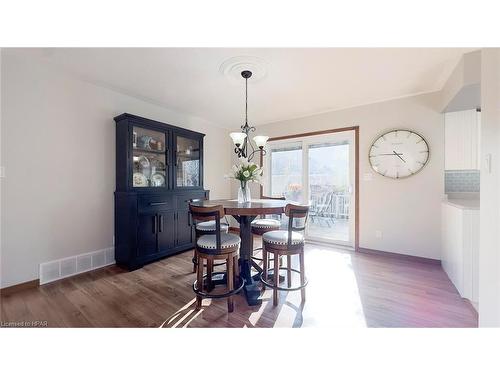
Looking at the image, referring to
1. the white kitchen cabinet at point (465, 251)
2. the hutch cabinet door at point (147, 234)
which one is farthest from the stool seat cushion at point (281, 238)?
the hutch cabinet door at point (147, 234)

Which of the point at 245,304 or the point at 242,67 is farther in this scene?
the point at 242,67

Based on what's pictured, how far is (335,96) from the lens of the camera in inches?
115

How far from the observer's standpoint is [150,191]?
Answer: 2.72m

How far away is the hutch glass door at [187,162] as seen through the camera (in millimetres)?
3175

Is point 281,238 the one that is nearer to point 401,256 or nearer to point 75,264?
point 401,256

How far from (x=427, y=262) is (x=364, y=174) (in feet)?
4.72

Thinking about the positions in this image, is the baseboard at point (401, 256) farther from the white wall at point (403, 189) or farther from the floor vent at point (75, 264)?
the floor vent at point (75, 264)

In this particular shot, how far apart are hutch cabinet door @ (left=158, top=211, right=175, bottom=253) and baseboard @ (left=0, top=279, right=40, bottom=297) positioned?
121cm

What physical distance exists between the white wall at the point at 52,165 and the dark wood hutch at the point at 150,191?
0.20 m

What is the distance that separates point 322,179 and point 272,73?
6.85ft

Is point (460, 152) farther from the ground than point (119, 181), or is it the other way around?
point (460, 152)

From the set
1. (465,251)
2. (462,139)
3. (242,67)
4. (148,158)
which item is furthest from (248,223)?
(462,139)
